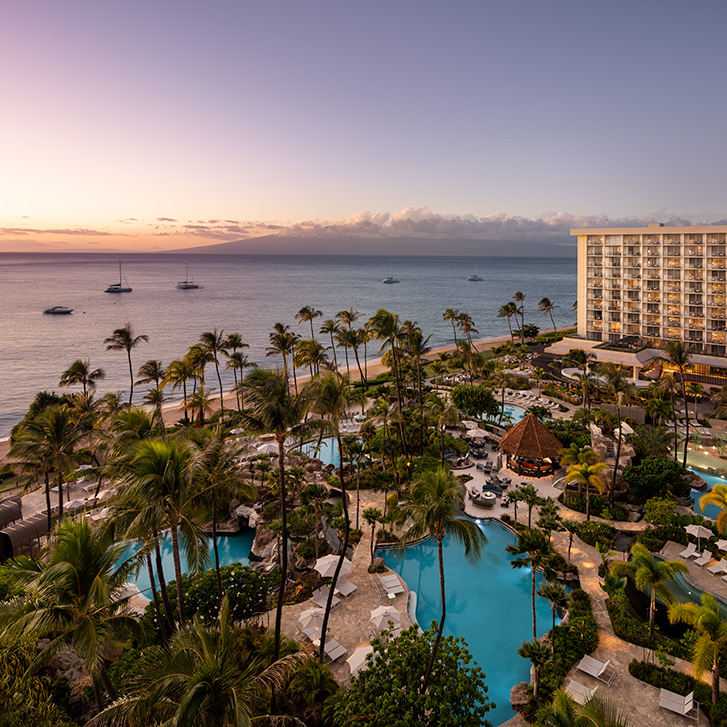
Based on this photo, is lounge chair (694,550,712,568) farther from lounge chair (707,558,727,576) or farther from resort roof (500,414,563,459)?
resort roof (500,414,563,459)

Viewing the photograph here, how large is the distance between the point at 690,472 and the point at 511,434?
14448 mm

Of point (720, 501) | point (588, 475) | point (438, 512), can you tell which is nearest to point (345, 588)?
point (438, 512)

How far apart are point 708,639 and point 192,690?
18.1m

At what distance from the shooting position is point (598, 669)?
18.9 meters

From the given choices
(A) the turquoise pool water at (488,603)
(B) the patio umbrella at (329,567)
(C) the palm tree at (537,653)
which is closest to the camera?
(C) the palm tree at (537,653)

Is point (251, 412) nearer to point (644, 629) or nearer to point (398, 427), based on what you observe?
point (644, 629)

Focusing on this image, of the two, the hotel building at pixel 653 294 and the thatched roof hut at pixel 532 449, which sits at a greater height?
the hotel building at pixel 653 294

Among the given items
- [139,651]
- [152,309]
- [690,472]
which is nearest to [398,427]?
[690,472]

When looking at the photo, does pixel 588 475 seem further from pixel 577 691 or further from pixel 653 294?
pixel 653 294

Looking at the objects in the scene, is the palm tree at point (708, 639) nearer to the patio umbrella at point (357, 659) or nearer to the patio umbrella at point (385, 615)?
the patio umbrella at point (385, 615)

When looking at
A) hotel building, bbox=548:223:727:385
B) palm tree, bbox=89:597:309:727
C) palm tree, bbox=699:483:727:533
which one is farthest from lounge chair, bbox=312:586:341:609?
hotel building, bbox=548:223:727:385

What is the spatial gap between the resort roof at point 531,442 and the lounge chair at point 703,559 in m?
11.8

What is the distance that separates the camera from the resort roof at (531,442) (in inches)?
1465

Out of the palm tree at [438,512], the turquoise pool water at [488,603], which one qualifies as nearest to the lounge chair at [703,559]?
the turquoise pool water at [488,603]
